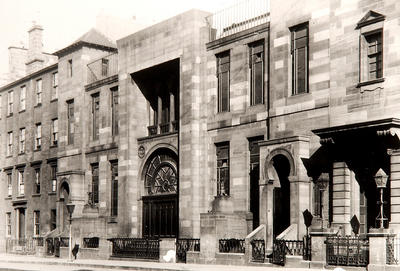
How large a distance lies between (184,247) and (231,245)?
3.19m

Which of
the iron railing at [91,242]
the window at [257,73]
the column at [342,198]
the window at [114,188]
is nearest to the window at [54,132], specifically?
the window at [114,188]

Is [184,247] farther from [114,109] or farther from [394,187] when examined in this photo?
[114,109]

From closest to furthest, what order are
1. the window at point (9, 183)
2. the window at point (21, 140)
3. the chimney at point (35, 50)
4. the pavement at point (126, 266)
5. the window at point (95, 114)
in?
the pavement at point (126, 266), the window at point (95, 114), the window at point (21, 140), the window at point (9, 183), the chimney at point (35, 50)

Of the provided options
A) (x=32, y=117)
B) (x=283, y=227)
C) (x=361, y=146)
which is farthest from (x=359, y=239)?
(x=32, y=117)

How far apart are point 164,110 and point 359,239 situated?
16789 millimetres

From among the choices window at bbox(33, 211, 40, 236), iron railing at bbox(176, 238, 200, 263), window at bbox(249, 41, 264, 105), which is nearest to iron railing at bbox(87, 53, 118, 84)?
window at bbox(33, 211, 40, 236)

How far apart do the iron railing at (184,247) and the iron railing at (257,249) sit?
12.3 ft

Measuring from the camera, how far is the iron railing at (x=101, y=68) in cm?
4059

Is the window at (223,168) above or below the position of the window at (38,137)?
below

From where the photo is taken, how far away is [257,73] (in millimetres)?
29859

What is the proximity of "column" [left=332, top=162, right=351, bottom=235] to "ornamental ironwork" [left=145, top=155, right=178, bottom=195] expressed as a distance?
455 inches

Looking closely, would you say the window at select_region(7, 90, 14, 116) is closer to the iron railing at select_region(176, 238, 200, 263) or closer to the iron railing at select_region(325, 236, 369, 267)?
the iron railing at select_region(176, 238, 200, 263)

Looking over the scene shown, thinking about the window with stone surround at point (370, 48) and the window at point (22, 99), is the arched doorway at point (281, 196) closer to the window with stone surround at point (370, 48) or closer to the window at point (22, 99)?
the window with stone surround at point (370, 48)

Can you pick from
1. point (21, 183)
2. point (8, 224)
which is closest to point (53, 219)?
point (21, 183)
